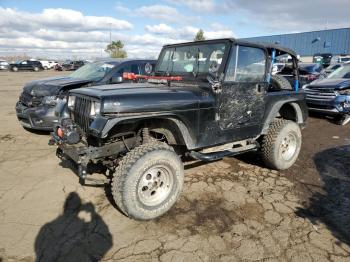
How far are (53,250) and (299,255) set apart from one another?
2.38 meters

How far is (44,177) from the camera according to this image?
4797mm

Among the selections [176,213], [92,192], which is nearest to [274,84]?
[176,213]

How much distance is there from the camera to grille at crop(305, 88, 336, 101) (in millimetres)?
8867

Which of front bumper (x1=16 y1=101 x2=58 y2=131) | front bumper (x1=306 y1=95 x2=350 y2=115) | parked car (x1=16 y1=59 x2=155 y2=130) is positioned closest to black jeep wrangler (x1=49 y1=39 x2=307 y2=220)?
parked car (x1=16 y1=59 x2=155 y2=130)

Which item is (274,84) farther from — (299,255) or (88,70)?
(88,70)

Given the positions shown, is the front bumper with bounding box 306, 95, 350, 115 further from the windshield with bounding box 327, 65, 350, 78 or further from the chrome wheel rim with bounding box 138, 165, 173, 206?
the chrome wheel rim with bounding box 138, 165, 173, 206

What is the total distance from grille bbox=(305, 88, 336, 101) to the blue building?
27.3 meters

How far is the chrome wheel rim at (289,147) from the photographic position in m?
5.29

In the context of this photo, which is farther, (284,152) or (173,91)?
(284,152)

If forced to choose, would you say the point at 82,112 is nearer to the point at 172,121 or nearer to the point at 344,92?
the point at 172,121

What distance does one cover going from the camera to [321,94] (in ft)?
29.9

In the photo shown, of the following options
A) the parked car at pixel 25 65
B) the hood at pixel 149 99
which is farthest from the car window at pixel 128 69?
the parked car at pixel 25 65

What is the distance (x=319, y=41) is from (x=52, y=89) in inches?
1589

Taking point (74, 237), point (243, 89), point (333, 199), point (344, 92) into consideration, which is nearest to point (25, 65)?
point (344, 92)
